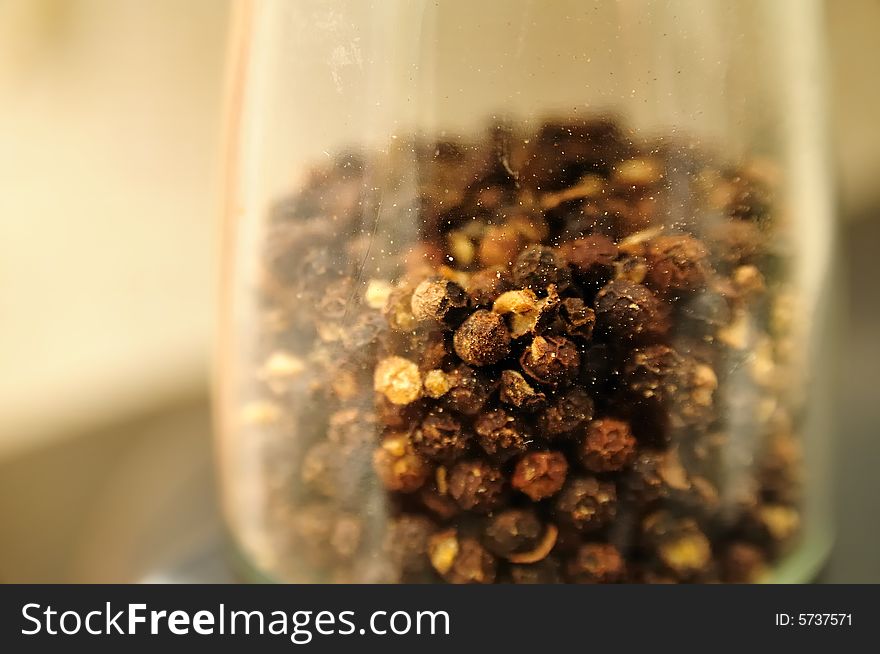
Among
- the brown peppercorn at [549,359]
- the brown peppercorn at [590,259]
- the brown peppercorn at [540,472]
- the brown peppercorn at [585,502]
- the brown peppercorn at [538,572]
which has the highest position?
the brown peppercorn at [590,259]

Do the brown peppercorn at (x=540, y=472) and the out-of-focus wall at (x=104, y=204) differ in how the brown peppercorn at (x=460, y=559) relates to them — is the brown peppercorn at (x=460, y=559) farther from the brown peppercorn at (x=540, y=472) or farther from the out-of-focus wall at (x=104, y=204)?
the out-of-focus wall at (x=104, y=204)

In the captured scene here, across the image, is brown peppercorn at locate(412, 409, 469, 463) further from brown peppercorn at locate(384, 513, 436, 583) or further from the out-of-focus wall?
the out-of-focus wall

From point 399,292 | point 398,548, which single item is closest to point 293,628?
point 398,548

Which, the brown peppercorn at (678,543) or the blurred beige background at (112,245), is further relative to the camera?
the blurred beige background at (112,245)

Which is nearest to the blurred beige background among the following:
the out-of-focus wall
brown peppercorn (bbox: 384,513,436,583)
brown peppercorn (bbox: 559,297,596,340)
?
the out-of-focus wall

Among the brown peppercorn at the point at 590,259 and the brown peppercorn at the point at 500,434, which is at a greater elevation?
the brown peppercorn at the point at 590,259

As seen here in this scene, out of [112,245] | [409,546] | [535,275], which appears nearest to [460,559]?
[409,546]

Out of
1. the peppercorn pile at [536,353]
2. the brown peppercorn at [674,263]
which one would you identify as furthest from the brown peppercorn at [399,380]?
the brown peppercorn at [674,263]

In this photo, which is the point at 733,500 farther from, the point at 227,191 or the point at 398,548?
the point at 227,191
